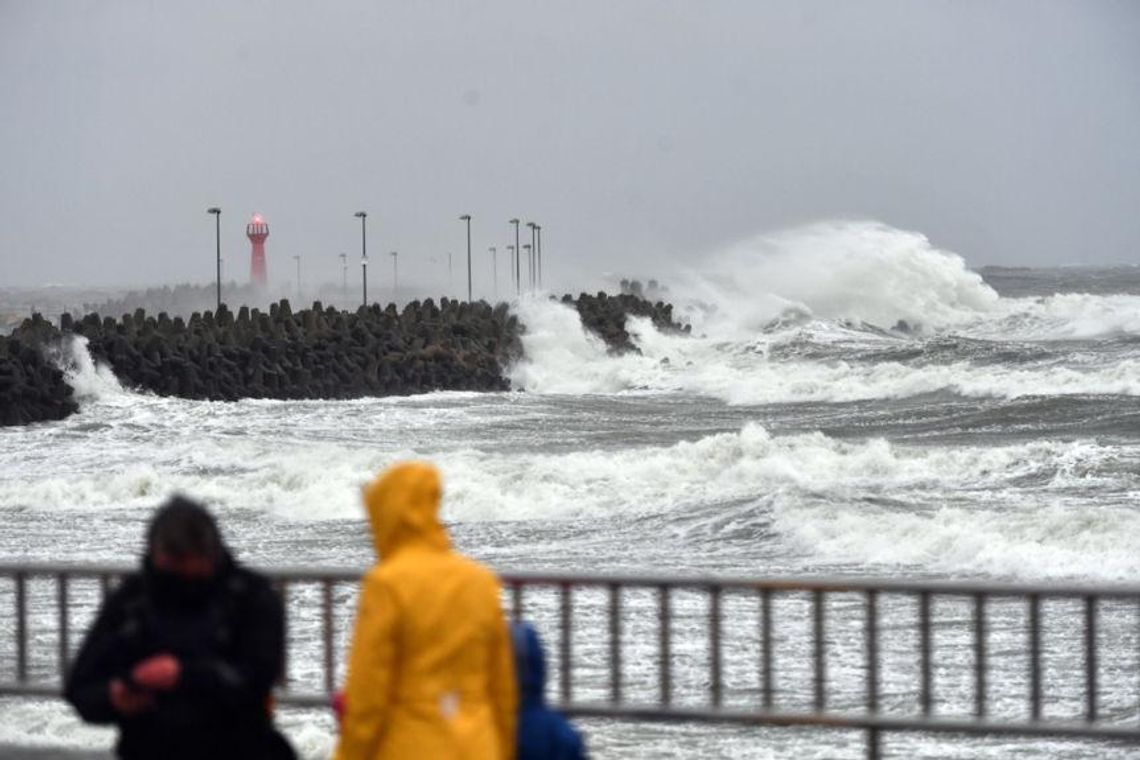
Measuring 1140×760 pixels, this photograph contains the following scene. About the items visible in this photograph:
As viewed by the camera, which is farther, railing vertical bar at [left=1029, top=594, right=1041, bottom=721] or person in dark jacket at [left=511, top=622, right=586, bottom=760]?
railing vertical bar at [left=1029, top=594, right=1041, bottom=721]

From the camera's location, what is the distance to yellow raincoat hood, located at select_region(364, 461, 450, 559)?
4.11 m

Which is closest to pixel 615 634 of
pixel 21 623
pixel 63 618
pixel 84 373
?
pixel 63 618

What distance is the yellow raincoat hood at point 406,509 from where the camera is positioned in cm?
411

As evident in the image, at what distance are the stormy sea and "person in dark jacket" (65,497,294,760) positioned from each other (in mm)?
3653

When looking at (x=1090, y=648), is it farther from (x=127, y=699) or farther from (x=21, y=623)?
(x=21, y=623)

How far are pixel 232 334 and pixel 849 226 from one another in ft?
131

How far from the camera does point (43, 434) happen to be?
104 feet

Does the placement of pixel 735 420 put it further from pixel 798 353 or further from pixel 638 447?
pixel 798 353

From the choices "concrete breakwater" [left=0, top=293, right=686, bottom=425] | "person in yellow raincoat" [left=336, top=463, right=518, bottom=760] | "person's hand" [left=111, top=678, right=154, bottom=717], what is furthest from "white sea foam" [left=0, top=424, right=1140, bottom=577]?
"person's hand" [left=111, top=678, right=154, bottom=717]

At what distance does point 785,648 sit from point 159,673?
699cm

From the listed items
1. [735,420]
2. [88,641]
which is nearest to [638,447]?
[735,420]

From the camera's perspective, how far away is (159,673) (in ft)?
13.6

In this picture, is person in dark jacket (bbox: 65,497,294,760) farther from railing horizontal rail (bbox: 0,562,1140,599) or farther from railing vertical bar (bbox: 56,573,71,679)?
railing vertical bar (bbox: 56,573,71,679)

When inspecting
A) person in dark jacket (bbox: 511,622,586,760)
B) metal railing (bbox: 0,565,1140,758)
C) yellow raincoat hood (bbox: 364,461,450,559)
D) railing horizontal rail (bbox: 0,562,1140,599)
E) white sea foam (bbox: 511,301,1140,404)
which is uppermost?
white sea foam (bbox: 511,301,1140,404)
